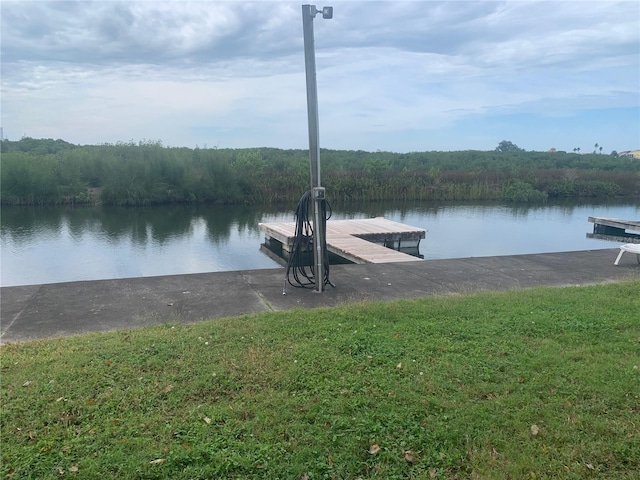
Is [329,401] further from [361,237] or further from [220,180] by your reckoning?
[220,180]

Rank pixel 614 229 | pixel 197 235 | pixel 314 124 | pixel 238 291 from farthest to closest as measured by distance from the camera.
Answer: pixel 614 229 < pixel 197 235 < pixel 238 291 < pixel 314 124

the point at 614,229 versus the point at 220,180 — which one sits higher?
the point at 220,180

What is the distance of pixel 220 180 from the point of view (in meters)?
22.0

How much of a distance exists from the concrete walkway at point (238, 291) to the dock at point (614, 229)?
8.65 m

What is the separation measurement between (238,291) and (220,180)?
1775 cm

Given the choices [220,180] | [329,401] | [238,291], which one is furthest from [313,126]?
[220,180]

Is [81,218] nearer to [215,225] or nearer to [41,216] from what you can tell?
[41,216]

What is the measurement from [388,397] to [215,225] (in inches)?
565

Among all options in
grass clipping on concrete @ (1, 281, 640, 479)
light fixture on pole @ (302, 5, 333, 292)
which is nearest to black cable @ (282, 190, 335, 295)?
light fixture on pole @ (302, 5, 333, 292)

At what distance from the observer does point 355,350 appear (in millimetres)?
3215

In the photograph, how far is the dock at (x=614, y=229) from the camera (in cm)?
1406

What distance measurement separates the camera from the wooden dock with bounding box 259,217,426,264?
917 centimetres

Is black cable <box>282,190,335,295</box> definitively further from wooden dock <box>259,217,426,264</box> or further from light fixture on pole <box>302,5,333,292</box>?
wooden dock <box>259,217,426,264</box>

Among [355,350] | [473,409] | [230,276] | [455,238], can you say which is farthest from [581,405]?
[455,238]
